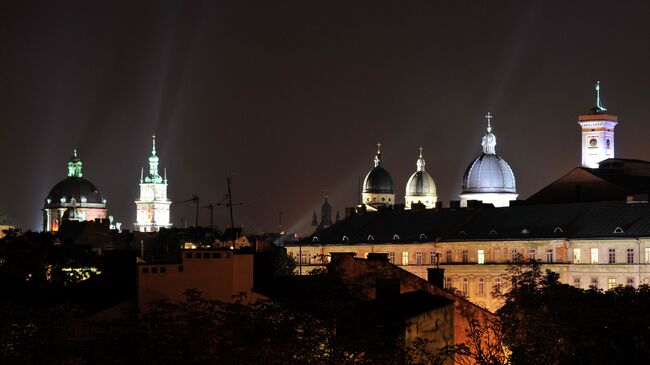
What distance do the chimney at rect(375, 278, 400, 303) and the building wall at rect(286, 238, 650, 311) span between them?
86457 millimetres

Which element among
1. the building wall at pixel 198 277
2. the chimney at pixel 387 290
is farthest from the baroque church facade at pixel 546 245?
the building wall at pixel 198 277

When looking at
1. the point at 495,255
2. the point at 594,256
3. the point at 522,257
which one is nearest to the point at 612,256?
the point at 594,256

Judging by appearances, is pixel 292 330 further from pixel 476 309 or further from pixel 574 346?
pixel 476 309

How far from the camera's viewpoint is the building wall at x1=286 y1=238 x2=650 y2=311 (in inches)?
6816

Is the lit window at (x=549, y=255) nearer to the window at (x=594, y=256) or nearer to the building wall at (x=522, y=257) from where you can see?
the building wall at (x=522, y=257)

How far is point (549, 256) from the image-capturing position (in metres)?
182

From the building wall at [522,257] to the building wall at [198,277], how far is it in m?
93.8

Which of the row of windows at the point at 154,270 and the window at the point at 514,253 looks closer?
the row of windows at the point at 154,270

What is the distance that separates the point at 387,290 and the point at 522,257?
100801mm

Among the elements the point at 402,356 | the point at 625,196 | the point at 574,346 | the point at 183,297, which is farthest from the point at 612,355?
the point at 625,196

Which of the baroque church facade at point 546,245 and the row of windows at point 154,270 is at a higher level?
the baroque church facade at point 546,245

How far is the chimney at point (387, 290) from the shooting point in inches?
3159

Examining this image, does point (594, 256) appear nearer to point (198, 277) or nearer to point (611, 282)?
point (611, 282)

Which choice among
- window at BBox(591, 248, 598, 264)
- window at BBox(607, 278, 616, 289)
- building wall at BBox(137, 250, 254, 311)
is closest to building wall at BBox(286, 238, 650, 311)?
window at BBox(607, 278, 616, 289)
